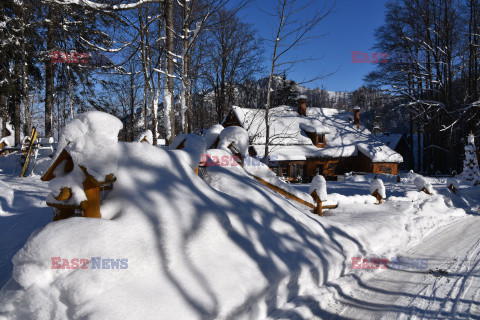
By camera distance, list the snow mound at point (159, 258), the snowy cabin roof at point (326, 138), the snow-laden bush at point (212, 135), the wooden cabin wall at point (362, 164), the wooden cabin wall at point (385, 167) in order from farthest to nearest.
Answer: the wooden cabin wall at point (362, 164)
the wooden cabin wall at point (385, 167)
the snowy cabin roof at point (326, 138)
the snow-laden bush at point (212, 135)
the snow mound at point (159, 258)

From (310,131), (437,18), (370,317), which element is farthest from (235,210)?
(437,18)

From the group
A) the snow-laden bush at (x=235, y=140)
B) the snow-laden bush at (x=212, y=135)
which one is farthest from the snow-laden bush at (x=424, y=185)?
the snow-laden bush at (x=212, y=135)

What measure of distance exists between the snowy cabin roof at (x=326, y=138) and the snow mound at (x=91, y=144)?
1739 centimetres

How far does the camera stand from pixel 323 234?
4863mm

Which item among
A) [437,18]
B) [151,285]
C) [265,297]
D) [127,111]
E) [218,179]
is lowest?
[265,297]

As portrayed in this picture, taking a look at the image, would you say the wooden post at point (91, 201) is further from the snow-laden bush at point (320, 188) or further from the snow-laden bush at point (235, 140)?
the snow-laden bush at point (320, 188)

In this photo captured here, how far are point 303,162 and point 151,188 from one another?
20258 millimetres

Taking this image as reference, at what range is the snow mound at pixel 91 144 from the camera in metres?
2.48

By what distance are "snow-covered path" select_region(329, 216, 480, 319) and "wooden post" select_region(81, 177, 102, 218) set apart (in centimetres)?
289

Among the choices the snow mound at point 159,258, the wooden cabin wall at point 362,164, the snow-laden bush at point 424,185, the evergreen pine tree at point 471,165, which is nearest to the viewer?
the snow mound at point 159,258

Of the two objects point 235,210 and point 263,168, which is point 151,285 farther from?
point 263,168

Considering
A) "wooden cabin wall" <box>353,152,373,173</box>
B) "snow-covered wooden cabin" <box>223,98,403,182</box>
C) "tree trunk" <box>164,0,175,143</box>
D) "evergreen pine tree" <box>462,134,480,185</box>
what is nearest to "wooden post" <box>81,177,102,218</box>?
"tree trunk" <box>164,0,175,143</box>

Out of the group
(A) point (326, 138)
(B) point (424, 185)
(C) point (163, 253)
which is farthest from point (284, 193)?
(A) point (326, 138)

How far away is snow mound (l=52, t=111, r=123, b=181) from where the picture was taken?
8.15 feet
